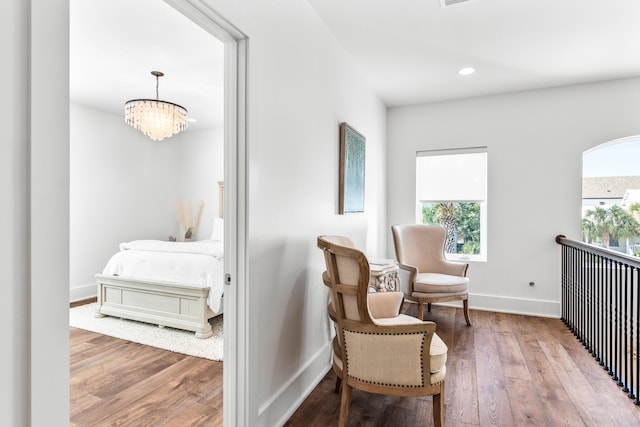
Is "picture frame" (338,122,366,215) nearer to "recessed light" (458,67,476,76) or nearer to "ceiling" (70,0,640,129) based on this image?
"ceiling" (70,0,640,129)

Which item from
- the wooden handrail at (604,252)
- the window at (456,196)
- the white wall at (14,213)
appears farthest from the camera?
the window at (456,196)

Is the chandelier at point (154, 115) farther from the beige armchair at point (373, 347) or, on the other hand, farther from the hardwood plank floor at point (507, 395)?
the hardwood plank floor at point (507, 395)

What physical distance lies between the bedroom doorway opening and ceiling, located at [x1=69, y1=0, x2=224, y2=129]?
0.7 inches

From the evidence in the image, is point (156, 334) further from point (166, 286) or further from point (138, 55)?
point (138, 55)

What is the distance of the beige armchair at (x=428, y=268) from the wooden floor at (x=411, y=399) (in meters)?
0.44

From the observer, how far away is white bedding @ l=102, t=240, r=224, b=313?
11.0ft

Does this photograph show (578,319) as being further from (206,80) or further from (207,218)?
(207,218)

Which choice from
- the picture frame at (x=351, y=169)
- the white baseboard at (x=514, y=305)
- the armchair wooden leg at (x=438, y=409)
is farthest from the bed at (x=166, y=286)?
the white baseboard at (x=514, y=305)

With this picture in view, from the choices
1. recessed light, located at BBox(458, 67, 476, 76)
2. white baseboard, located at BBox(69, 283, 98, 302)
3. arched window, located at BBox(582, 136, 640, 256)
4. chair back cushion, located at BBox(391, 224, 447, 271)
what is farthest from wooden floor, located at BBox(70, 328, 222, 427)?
arched window, located at BBox(582, 136, 640, 256)

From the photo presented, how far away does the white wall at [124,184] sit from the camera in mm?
4699

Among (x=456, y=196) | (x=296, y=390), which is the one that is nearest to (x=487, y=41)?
(x=456, y=196)

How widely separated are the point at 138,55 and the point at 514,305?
4.61 metres

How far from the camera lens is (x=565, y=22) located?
256 cm

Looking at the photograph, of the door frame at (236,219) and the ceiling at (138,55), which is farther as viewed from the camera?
the ceiling at (138,55)
